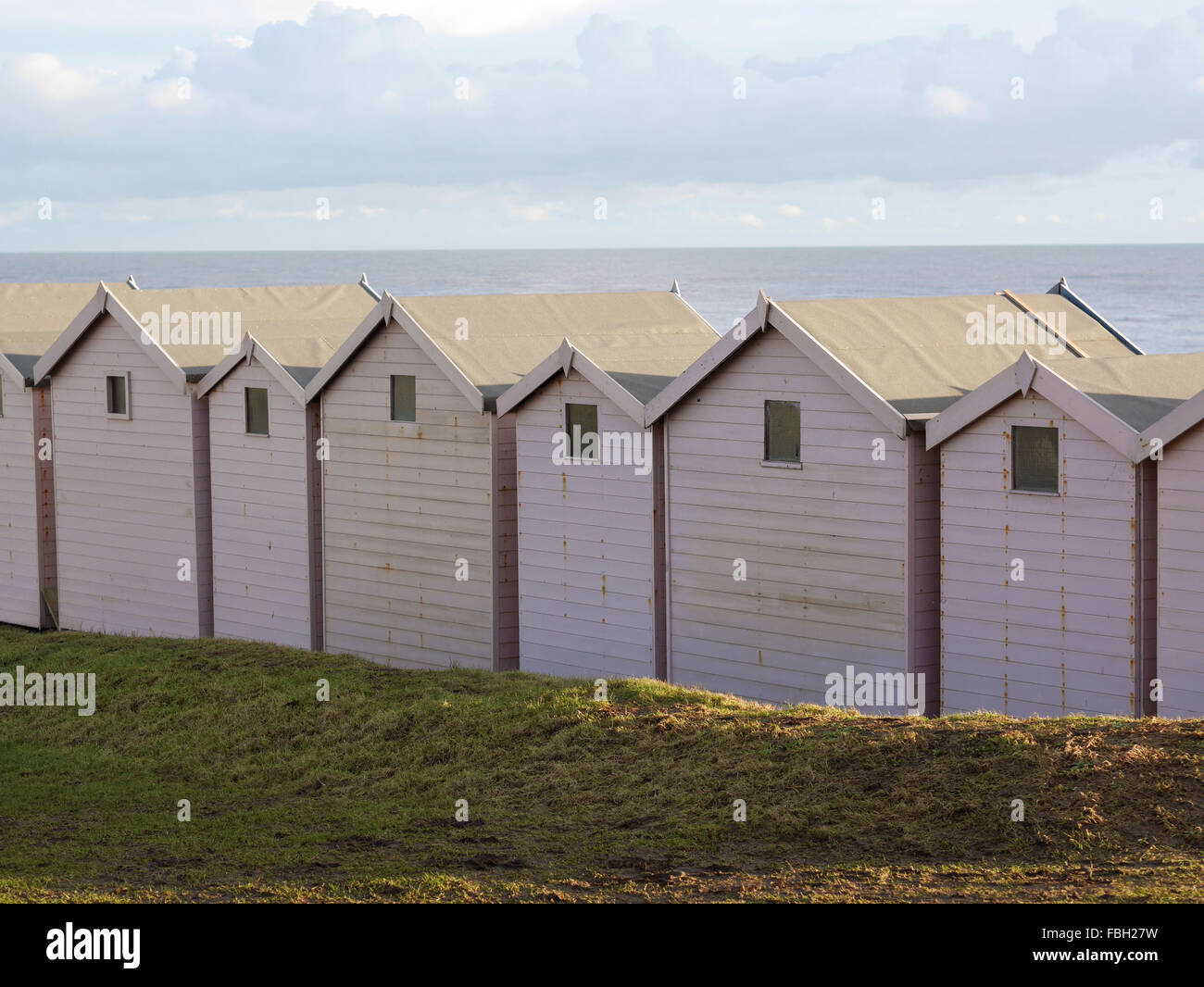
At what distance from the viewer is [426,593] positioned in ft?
71.9

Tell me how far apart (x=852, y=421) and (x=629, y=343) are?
530 centimetres

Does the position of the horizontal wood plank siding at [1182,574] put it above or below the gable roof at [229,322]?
below

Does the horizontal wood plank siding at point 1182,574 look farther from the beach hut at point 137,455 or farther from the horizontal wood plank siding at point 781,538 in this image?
the beach hut at point 137,455

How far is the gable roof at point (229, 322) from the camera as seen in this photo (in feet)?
78.9

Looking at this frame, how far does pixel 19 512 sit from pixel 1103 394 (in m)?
18.5

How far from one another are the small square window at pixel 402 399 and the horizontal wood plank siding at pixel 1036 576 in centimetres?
776

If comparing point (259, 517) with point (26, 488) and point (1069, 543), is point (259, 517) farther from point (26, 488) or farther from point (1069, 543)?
point (1069, 543)

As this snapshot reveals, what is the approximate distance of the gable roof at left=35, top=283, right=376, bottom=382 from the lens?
24062mm

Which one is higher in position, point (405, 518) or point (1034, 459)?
point (1034, 459)

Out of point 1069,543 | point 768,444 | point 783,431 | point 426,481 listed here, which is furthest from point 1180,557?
point 426,481

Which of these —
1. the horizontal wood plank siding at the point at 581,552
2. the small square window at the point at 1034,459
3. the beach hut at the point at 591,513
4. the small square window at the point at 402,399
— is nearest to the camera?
the small square window at the point at 1034,459

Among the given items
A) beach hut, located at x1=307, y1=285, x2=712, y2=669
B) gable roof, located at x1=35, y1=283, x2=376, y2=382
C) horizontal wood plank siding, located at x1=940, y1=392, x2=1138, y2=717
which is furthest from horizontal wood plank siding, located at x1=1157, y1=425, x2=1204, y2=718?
gable roof, located at x1=35, y1=283, x2=376, y2=382

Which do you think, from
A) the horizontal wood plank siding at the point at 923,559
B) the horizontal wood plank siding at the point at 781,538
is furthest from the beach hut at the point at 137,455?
the horizontal wood plank siding at the point at 923,559

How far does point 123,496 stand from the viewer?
25.9m
